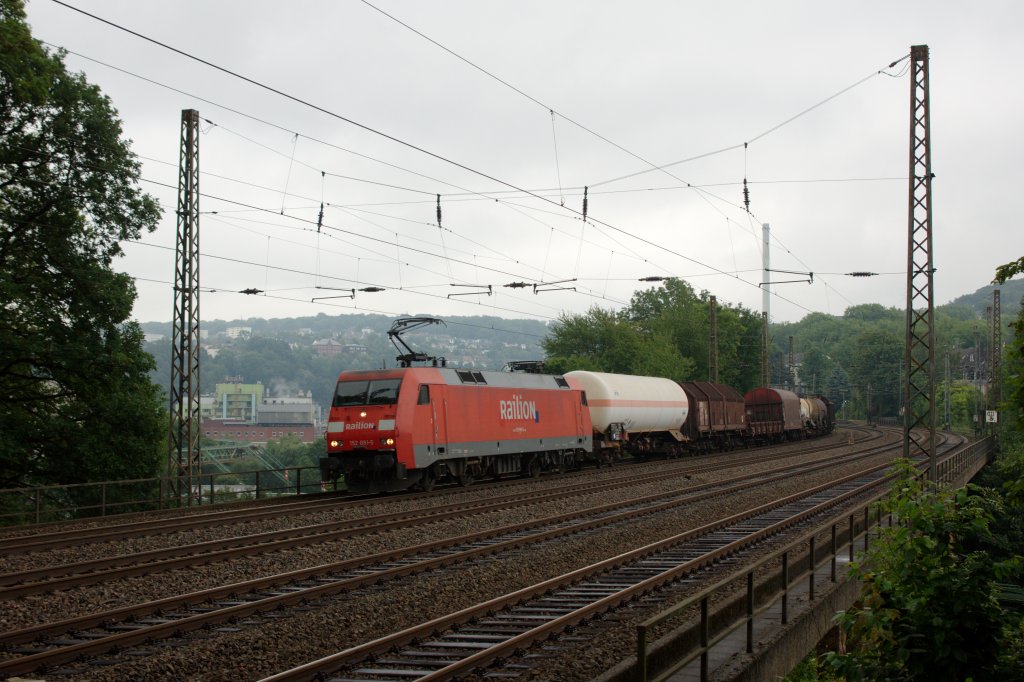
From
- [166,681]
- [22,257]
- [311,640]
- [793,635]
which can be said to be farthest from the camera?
[22,257]

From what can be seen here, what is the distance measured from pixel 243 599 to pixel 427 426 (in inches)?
509

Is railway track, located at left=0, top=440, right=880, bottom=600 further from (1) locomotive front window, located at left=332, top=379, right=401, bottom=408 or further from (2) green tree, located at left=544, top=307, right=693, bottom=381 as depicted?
(2) green tree, located at left=544, top=307, right=693, bottom=381

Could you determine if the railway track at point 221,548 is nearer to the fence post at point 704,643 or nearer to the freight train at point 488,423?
the freight train at point 488,423

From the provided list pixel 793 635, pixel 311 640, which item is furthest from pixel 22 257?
pixel 793 635

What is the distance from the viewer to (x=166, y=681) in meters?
8.70

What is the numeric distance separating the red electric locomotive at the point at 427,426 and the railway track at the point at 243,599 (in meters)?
6.03

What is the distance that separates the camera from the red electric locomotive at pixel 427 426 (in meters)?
24.2

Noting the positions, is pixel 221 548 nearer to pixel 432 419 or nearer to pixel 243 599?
pixel 243 599

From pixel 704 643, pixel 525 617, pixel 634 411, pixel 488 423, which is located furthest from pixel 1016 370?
pixel 634 411

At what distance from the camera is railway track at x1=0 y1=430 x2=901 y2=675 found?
9609 mm

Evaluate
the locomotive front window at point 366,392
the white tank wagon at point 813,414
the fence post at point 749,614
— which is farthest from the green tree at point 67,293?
the white tank wagon at point 813,414

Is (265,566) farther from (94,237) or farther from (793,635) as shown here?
(94,237)

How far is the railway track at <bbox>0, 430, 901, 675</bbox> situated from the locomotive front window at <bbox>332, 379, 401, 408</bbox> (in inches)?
261

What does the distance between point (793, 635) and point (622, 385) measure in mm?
28160
